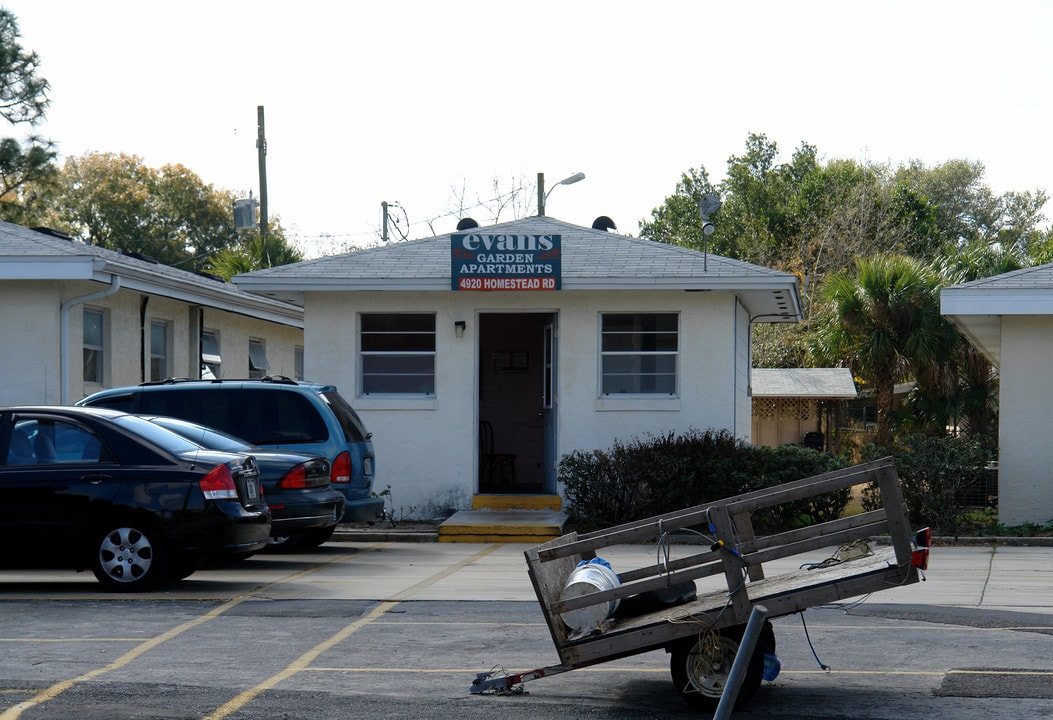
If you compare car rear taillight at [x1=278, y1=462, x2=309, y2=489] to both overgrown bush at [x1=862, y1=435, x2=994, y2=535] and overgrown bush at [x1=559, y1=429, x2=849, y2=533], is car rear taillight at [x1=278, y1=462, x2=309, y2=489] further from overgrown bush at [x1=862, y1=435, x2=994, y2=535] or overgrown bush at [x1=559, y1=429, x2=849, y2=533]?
overgrown bush at [x1=862, y1=435, x2=994, y2=535]

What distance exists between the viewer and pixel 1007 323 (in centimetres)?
1727

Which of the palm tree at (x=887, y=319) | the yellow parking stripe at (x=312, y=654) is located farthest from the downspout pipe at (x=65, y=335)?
the palm tree at (x=887, y=319)

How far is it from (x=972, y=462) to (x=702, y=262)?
14.6 feet

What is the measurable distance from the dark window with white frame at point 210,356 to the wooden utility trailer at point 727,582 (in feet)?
57.3

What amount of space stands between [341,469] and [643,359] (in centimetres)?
539

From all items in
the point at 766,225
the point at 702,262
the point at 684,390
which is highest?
the point at 766,225

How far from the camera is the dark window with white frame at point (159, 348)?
2159cm

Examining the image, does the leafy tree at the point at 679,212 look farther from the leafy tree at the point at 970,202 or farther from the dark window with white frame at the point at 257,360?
the dark window with white frame at the point at 257,360

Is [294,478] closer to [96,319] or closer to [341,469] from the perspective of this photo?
[341,469]

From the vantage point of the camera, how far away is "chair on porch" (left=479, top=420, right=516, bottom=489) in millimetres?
20922

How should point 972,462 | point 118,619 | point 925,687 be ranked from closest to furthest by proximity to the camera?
point 925,687 → point 118,619 → point 972,462

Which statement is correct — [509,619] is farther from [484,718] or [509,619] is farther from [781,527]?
[781,527]

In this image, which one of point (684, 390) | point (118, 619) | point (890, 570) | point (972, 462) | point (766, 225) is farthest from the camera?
point (766, 225)

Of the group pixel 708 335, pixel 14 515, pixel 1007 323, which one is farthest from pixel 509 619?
pixel 1007 323
